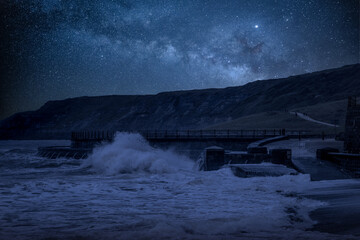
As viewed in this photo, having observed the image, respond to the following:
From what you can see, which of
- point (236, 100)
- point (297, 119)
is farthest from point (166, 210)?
point (236, 100)

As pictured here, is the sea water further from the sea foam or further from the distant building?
the sea foam

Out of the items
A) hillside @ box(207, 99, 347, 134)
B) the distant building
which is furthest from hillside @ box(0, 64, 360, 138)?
the distant building

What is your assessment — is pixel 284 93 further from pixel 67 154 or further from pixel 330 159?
pixel 330 159

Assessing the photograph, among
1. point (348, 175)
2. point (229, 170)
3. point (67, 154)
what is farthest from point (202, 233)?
point (67, 154)

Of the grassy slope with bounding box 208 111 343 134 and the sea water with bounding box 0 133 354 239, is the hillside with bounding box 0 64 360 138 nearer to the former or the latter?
the grassy slope with bounding box 208 111 343 134

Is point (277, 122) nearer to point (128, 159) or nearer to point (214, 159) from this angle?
point (128, 159)

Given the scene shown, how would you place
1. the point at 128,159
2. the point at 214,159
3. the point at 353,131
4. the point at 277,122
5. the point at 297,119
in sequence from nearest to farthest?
the point at 353,131 < the point at 214,159 < the point at 128,159 < the point at 277,122 < the point at 297,119

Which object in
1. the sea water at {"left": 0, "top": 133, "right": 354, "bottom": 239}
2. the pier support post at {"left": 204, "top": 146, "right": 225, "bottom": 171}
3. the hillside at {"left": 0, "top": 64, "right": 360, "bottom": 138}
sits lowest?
the sea water at {"left": 0, "top": 133, "right": 354, "bottom": 239}

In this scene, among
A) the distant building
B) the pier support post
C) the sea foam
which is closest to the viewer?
the distant building

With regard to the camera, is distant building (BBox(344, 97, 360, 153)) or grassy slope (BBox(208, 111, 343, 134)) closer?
distant building (BBox(344, 97, 360, 153))

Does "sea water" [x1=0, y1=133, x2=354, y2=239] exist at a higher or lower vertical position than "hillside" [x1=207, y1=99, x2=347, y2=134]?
lower

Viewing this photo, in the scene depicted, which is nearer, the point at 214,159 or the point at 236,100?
the point at 214,159

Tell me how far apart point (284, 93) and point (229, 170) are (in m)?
→ 150

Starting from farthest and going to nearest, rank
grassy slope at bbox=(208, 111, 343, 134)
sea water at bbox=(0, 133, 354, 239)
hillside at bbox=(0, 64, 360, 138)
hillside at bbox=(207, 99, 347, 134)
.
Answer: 1. hillside at bbox=(0, 64, 360, 138)
2. hillside at bbox=(207, 99, 347, 134)
3. grassy slope at bbox=(208, 111, 343, 134)
4. sea water at bbox=(0, 133, 354, 239)
